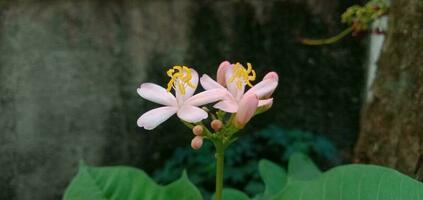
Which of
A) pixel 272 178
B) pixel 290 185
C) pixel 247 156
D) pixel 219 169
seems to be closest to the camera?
pixel 219 169

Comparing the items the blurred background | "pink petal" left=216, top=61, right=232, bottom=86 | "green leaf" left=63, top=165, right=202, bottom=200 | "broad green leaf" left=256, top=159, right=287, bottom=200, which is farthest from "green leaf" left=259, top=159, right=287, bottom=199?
the blurred background

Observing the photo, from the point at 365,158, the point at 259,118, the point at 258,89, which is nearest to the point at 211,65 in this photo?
the point at 259,118

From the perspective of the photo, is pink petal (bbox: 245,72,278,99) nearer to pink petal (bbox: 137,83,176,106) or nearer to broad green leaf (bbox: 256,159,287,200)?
pink petal (bbox: 137,83,176,106)

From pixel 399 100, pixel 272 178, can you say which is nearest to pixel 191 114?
pixel 272 178

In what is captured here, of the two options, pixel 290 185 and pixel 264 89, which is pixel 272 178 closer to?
pixel 290 185

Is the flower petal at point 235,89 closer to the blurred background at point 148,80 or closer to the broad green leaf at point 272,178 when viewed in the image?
the broad green leaf at point 272,178

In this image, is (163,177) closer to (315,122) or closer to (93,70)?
(93,70)

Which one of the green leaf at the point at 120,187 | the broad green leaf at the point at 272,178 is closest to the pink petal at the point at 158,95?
the green leaf at the point at 120,187
